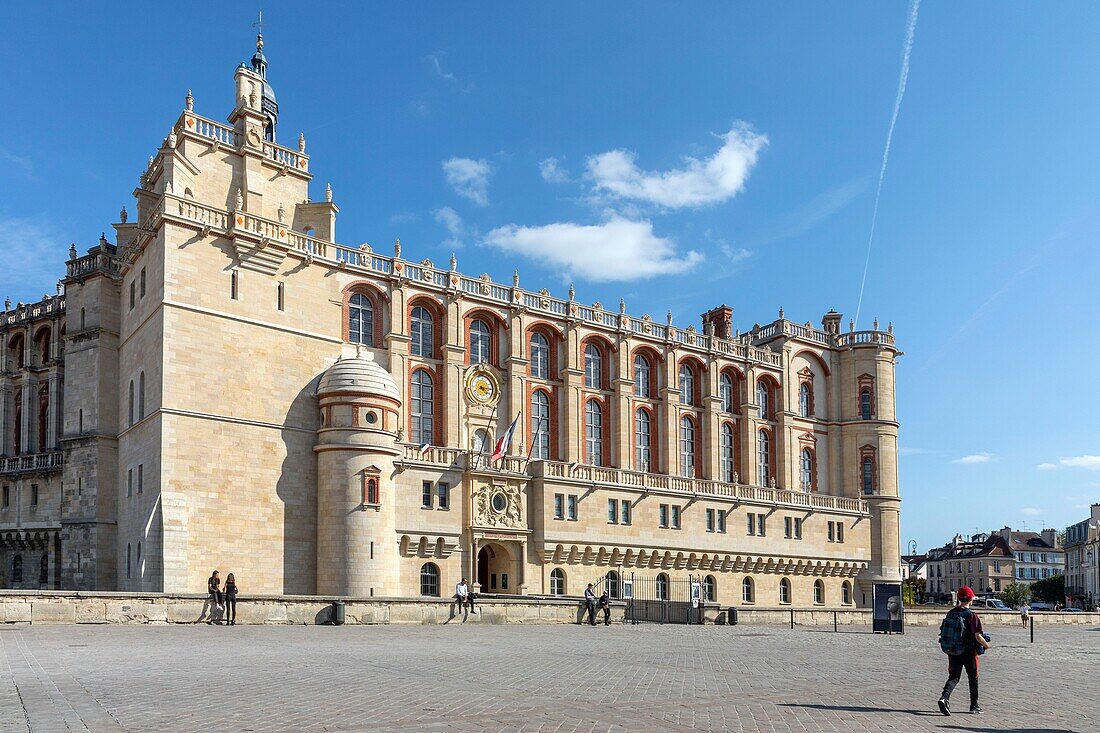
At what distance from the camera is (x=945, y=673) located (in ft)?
76.6

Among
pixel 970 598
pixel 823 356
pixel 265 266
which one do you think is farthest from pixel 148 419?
A: pixel 823 356

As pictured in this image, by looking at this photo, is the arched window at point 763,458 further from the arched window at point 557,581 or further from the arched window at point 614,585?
the arched window at point 557,581

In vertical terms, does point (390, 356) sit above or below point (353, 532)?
above

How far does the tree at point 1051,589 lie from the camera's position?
139 meters

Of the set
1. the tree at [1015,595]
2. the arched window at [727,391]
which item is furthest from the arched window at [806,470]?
the tree at [1015,595]

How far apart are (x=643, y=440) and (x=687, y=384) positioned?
19.7 feet

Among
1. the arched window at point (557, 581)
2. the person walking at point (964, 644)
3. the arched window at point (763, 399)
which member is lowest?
the arched window at point (557, 581)

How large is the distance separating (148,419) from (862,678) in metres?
36.5

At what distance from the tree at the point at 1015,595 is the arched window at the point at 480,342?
337 feet

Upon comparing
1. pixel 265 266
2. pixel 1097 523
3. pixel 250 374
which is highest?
pixel 265 266

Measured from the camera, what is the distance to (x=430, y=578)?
2111 inches

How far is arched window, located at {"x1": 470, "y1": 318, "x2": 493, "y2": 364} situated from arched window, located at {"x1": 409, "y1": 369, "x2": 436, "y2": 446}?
3468mm

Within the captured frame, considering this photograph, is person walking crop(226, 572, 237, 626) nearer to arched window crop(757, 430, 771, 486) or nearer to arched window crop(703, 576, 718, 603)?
arched window crop(703, 576, 718, 603)

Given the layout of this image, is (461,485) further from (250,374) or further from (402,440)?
(250,374)
